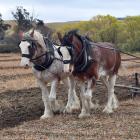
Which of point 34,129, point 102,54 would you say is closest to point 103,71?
point 102,54

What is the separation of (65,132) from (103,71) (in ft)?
9.79

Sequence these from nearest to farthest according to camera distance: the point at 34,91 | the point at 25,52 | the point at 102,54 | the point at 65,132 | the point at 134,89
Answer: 1. the point at 65,132
2. the point at 25,52
3. the point at 102,54
4. the point at 134,89
5. the point at 34,91

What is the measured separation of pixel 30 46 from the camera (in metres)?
10.3

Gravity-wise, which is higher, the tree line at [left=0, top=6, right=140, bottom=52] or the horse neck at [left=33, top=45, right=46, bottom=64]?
the horse neck at [left=33, top=45, right=46, bottom=64]

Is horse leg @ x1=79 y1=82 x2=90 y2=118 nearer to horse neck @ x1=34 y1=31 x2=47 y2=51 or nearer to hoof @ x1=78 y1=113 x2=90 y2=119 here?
hoof @ x1=78 y1=113 x2=90 y2=119

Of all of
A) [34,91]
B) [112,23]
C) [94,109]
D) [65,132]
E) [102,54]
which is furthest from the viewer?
[112,23]

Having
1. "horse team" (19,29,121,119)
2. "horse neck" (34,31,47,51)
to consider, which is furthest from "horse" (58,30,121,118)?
"horse neck" (34,31,47,51)

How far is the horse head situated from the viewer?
10141mm

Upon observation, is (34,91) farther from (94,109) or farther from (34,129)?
(34,129)

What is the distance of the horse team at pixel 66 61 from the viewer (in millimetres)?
10227

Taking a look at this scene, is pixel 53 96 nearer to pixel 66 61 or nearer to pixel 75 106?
pixel 66 61

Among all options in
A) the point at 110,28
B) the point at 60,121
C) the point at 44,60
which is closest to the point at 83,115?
the point at 60,121

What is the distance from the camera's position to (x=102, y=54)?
11117 mm

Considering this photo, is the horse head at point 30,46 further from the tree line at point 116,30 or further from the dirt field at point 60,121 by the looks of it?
the tree line at point 116,30
